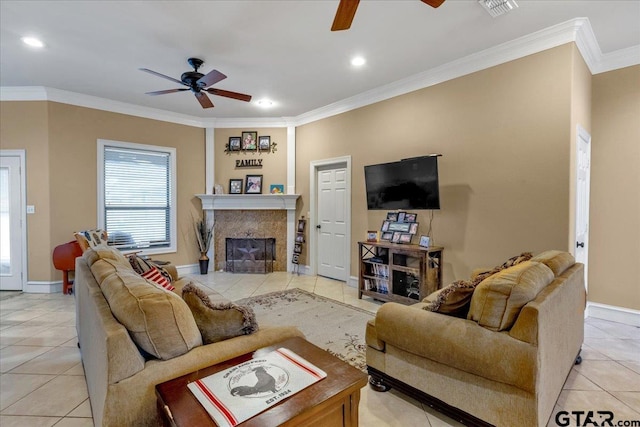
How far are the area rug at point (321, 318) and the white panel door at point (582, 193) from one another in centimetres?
241

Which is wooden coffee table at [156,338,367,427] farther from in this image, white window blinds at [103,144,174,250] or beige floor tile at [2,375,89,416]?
white window blinds at [103,144,174,250]

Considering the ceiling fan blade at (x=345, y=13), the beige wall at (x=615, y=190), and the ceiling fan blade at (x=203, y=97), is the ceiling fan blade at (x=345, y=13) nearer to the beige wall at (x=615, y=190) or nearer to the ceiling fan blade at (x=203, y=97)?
the ceiling fan blade at (x=203, y=97)

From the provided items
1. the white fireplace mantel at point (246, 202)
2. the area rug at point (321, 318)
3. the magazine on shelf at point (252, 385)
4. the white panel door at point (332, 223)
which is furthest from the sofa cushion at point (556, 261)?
the white fireplace mantel at point (246, 202)

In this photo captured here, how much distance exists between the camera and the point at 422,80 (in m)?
4.08

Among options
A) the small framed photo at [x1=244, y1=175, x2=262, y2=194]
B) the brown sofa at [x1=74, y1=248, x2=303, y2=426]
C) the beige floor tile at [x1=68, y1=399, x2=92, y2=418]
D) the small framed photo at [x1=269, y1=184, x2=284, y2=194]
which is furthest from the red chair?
the brown sofa at [x1=74, y1=248, x2=303, y2=426]

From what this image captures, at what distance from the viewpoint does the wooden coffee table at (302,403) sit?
0.96 meters

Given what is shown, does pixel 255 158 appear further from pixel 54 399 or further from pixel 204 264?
pixel 54 399

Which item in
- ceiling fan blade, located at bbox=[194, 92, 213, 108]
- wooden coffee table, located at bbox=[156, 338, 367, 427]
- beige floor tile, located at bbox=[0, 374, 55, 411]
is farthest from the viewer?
ceiling fan blade, located at bbox=[194, 92, 213, 108]

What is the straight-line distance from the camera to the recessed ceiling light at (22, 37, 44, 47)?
3.24 metres

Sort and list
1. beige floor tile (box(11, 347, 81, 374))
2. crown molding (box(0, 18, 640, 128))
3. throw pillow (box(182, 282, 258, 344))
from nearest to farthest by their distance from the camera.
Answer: throw pillow (box(182, 282, 258, 344)), beige floor tile (box(11, 347, 81, 374)), crown molding (box(0, 18, 640, 128))

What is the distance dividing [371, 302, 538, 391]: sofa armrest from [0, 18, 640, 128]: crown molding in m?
3.04

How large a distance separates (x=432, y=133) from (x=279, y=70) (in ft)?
7.00

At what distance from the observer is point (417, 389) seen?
6.30 ft

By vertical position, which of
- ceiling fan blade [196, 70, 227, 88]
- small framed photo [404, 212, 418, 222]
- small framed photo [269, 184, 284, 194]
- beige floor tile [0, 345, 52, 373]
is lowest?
beige floor tile [0, 345, 52, 373]
